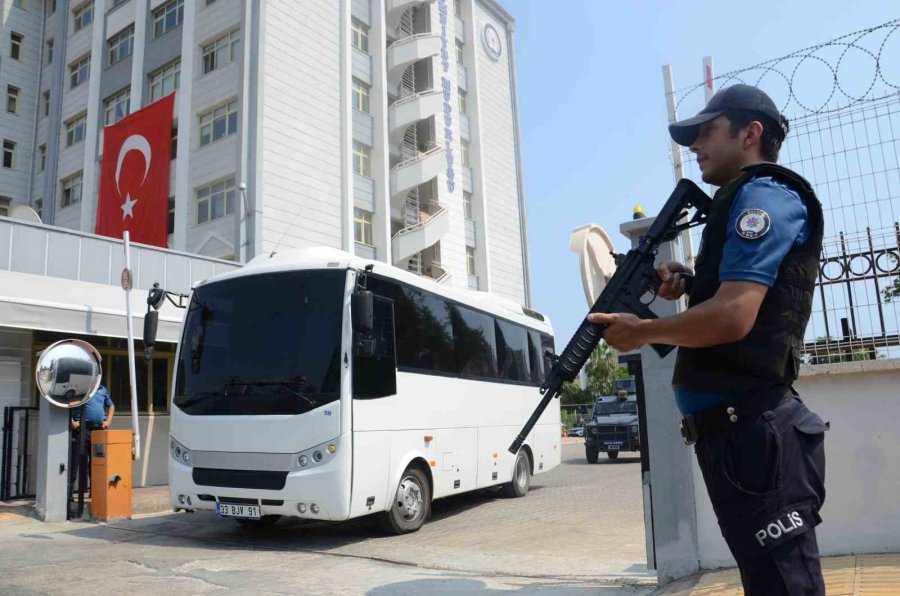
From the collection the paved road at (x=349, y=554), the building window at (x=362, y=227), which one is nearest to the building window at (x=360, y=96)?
the building window at (x=362, y=227)

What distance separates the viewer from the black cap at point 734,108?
8.14 feet

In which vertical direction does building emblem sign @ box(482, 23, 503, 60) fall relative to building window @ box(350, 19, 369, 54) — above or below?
above

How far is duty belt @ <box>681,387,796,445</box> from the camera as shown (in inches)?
87.8

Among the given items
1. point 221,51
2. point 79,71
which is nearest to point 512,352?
point 221,51

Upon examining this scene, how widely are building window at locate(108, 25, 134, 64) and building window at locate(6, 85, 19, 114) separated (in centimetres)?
665

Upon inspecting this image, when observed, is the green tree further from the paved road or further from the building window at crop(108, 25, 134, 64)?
the paved road

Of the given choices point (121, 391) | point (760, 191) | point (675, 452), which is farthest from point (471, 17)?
point (760, 191)

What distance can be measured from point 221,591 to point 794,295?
503 centimetres

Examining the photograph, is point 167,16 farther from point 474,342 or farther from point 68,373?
point 474,342

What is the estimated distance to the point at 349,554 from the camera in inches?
298

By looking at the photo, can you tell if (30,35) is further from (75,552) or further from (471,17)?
(75,552)

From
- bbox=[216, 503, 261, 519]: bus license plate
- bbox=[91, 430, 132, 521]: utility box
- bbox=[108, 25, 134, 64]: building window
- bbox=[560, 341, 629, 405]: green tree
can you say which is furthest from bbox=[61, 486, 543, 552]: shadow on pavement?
bbox=[560, 341, 629, 405]: green tree

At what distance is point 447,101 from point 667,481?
30792mm

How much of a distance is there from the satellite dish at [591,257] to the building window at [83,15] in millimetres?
33579
